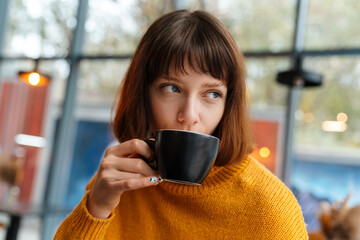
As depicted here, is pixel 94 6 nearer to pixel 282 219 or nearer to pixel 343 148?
pixel 343 148

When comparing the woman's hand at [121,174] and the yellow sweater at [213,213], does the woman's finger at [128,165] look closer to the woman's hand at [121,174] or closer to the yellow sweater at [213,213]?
the woman's hand at [121,174]

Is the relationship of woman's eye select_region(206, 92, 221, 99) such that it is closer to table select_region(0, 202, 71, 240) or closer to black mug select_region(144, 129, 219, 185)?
black mug select_region(144, 129, 219, 185)

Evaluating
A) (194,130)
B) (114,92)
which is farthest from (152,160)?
(114,92)

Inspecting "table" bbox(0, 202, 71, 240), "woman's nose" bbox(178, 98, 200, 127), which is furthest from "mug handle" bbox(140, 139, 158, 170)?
"table" bbox(0, 202, 71, 240)

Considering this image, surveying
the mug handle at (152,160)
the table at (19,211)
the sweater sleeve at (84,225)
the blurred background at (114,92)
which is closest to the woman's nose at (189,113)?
the mug handle at (152,160)

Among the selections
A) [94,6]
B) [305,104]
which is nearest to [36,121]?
[94,6]

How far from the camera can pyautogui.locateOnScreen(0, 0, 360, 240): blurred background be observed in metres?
3.30

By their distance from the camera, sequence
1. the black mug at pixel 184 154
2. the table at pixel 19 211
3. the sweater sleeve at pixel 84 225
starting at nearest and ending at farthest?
the black mug at pixel 184 154, the sweater sleeve at pixel 84 225, the table at pixel 19 211

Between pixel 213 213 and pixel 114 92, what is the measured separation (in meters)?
3.37

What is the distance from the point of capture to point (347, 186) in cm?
316

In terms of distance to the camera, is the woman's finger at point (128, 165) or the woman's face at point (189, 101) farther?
the woman's face at point (189, 101)

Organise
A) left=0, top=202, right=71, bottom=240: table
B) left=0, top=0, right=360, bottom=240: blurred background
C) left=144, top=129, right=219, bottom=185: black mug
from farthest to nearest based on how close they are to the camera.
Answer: left=0, top=202, right=71, bottom=240: table < left=0, top=0, right=360, bottom=240: blurred background < left=144, top=129, right=219, bottom=185: black mug

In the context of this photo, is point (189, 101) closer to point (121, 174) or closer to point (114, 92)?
point (121, 174)

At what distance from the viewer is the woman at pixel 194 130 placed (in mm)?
870
